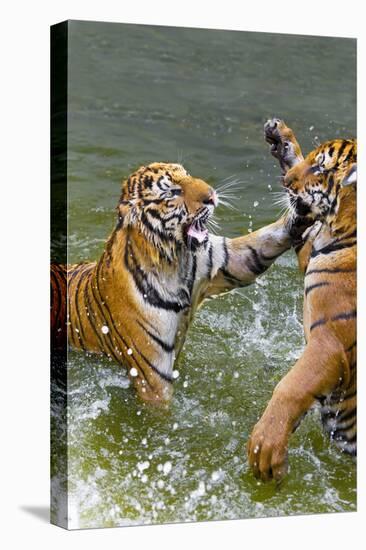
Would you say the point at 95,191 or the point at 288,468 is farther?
the point at 288,468

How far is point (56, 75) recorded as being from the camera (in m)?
4.50

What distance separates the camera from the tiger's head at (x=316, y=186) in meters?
4.95

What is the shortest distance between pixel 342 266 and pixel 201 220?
679mm

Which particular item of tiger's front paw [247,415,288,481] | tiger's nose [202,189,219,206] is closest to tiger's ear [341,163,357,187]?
tiger's nose [202,189,219,206]

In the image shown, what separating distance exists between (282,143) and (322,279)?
61 centimetres

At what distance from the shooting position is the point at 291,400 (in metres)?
4.86

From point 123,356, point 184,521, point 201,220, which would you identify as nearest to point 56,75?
point 201,220

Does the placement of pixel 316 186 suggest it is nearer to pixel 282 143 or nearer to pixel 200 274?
pixel 282 143

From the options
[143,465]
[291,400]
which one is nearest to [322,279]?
[291,400]

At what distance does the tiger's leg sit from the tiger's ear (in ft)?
2.15

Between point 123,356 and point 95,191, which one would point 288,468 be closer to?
point 123,356

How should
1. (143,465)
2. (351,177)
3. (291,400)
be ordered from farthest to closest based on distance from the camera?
(351,177) < (291,400) < (143,465)

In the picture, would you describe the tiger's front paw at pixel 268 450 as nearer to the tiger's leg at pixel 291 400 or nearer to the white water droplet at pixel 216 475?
the tiger's leg at pixel 291 400

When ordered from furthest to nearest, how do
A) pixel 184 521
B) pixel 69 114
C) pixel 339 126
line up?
pixel 339 126 → pixel 184 521 → pixel 69 114
